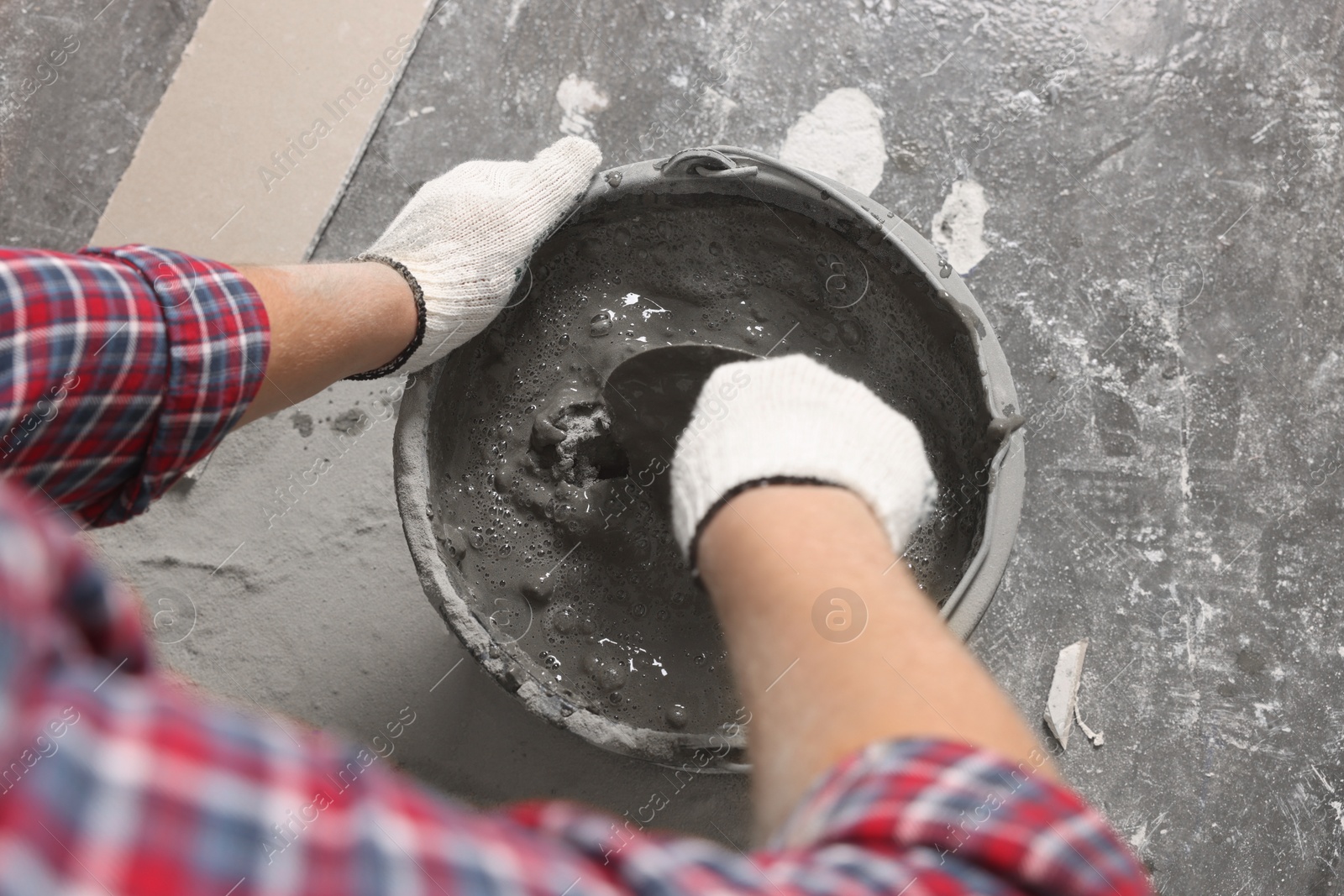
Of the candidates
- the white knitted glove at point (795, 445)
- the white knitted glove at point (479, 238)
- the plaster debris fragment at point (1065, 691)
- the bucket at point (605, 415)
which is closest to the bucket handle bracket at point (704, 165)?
the bucket at point (605, 415)

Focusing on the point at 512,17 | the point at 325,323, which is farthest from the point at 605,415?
the point at 512,17

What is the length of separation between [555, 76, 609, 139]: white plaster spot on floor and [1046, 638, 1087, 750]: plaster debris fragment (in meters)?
1.12

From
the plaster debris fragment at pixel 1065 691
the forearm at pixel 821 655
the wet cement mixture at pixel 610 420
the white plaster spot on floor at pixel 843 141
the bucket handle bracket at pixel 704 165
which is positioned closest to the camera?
the forearm at pixel 821 655

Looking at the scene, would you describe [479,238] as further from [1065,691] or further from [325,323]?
[1065,691]

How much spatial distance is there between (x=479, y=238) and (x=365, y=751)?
1.99 ft

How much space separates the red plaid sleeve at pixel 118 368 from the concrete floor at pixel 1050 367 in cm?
67

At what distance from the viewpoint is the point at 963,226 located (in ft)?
4.72

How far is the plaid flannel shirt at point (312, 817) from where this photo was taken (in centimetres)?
31

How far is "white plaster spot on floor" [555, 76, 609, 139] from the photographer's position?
4.92 ft

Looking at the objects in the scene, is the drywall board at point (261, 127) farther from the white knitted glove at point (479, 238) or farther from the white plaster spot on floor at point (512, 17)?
the white knitted glove at point (479, 238)

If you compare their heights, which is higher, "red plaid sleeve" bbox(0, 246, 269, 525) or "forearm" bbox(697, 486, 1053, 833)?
"red plaid sleeve" bbox(0, 246, 269, 525)

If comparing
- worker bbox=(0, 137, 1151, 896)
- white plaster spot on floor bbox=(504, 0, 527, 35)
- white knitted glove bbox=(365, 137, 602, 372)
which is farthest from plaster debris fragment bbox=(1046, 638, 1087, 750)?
white plaster spot on floor bbox=(504, 0, 527, 35)

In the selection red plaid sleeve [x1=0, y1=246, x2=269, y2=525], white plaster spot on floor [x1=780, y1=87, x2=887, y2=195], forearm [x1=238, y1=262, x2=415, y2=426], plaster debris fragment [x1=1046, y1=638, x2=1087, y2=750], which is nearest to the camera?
red plaid sleeve [x1=0, y1=246, x2=269, y2=525]

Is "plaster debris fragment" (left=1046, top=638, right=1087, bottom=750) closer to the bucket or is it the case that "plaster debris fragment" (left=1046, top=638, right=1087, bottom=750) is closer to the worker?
the bucket
